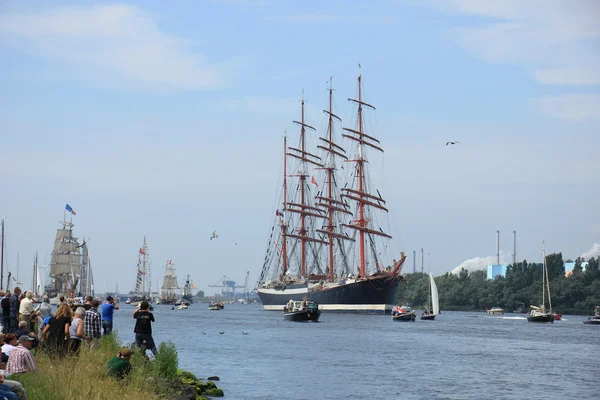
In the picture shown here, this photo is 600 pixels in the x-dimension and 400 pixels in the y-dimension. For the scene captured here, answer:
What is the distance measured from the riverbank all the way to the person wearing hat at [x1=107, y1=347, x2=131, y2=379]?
189mm

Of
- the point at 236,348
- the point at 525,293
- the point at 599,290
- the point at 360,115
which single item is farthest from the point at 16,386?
the point at 525,293

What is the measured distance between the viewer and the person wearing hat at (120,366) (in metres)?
21.9

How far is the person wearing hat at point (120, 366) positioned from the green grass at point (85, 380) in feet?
0.62

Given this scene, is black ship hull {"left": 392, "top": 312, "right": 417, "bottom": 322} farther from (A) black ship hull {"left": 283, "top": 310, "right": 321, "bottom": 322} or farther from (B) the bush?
(B) the bush

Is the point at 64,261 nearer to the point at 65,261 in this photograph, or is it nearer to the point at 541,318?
the point at 65,261

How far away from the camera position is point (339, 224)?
459 feet

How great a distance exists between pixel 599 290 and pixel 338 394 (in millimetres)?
123693

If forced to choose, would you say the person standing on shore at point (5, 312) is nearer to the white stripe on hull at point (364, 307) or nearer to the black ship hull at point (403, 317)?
the black ship hull at point (403, 317)

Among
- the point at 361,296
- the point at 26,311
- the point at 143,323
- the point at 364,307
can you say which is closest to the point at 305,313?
the point at 361,296

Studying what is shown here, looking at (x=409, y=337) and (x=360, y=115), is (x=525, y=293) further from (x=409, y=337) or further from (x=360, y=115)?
(x=409, y=337)

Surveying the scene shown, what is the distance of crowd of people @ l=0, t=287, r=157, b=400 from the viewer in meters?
19.5

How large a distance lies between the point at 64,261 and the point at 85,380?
152 metres

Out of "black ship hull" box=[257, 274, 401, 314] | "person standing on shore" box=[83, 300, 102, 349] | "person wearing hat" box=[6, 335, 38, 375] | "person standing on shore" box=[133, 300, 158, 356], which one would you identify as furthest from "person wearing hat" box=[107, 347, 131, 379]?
"black ship hull" box=[257, 274, 401, 314]

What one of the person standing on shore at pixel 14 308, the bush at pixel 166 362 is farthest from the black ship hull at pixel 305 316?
the person standing on shore at pixel 14 308
